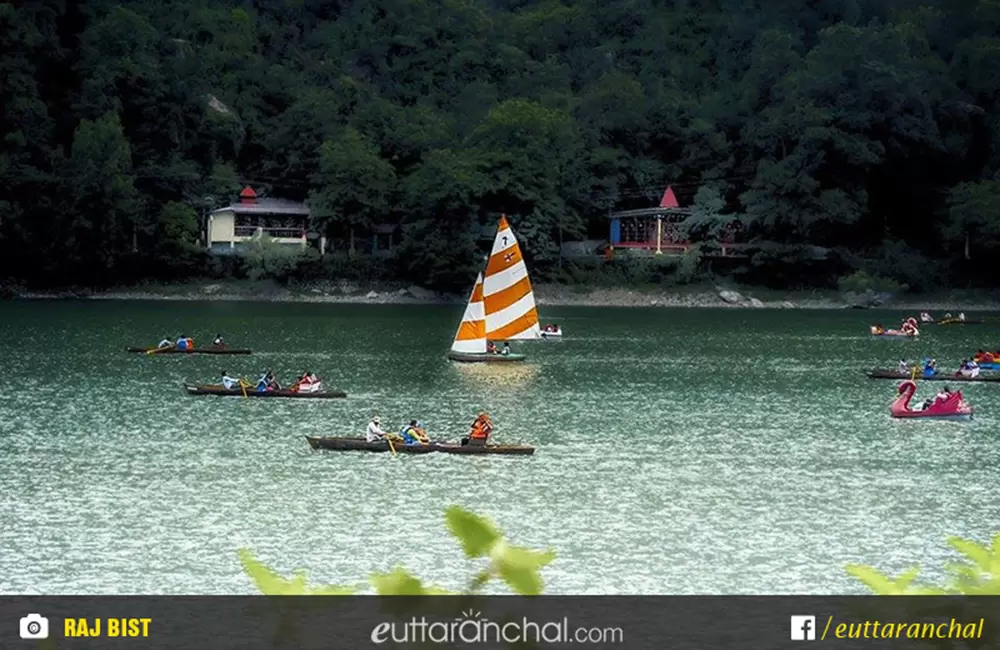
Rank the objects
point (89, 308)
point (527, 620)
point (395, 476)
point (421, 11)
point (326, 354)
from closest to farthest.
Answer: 1. point (527, 620)
2. point (395, 476)
3. point (326, 354)
4. point (89, 308)
5. point (421, 11)

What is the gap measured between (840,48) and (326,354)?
54.2 m

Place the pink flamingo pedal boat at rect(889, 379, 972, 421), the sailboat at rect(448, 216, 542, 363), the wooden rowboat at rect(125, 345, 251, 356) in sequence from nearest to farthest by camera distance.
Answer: the pink flamingo pedal boat at rect(889, 379, 972, 421) < the sailboat at rect(448, 216, 542, 363) < the wooden rowboat at rect(125, 345, 251, 356)

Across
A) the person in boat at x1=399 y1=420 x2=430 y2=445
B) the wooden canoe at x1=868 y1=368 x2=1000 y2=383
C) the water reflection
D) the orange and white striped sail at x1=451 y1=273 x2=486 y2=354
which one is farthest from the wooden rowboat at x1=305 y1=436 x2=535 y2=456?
the orange and white striped sail at x1=451 y1=273 x2=486 y2=354

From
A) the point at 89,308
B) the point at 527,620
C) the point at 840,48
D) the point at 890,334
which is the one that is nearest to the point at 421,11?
the point at 840,48

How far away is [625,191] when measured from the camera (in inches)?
4336

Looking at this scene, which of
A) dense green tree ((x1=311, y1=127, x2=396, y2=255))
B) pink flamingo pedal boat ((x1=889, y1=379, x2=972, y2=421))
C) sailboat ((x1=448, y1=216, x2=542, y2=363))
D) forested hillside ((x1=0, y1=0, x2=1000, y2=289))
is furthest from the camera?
dense green tree ((x1=311, y1=127, x2=396, y2=255))

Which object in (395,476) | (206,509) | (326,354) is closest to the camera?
(206,509)

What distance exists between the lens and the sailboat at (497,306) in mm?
62719

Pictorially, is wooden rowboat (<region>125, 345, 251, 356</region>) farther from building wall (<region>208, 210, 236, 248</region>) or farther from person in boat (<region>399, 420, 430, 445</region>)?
building wall (<region>208, 210, 236, 248</region>)

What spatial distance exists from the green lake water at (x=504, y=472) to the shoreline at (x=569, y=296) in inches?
1373

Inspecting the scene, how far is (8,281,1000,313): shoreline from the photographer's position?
102812 millimetres

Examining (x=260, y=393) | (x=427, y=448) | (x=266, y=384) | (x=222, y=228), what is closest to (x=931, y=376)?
(x=266, y=384)

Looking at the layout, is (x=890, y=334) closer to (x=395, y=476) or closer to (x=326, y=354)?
(x=326, y=354)

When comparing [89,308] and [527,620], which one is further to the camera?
[89,308]
